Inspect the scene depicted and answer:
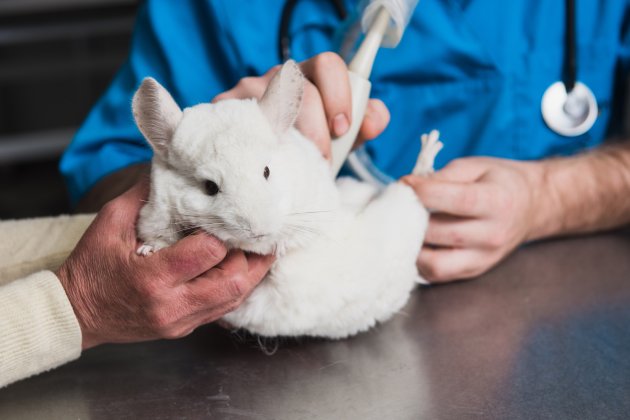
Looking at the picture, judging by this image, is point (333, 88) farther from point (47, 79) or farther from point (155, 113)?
point (47, 79)

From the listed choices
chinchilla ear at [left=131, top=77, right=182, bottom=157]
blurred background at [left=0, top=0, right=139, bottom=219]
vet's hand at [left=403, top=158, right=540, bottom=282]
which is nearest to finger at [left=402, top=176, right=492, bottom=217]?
vet's hand at [left=403, top=158, right=540, bottom=282]

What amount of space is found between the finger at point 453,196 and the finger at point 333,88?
131 millimetres

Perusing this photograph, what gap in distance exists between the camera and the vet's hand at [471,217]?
887 mm

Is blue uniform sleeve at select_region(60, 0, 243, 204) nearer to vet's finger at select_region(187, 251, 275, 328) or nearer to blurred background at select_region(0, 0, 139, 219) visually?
vet's finger at select_region(187, 251, 275, 328)

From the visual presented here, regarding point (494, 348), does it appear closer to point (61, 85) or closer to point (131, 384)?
point (131, 384)

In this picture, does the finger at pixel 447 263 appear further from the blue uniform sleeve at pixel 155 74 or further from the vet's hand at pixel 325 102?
the blue uniform sleeve at pixel 155 74

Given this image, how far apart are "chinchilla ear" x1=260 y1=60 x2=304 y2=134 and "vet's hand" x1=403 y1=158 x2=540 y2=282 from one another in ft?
0.79

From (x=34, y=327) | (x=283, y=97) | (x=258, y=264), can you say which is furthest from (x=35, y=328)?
(x=283, y=97)

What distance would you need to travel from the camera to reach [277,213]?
618 mm

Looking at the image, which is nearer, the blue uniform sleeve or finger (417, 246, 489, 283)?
finger (417, 246, 489, 283)

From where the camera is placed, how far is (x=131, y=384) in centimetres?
74

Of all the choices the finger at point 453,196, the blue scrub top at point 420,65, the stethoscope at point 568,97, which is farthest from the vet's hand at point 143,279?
the stethoscope at point 568,97

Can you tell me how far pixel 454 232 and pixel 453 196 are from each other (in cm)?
6

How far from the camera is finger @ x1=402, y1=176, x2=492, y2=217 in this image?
0.86 meters
